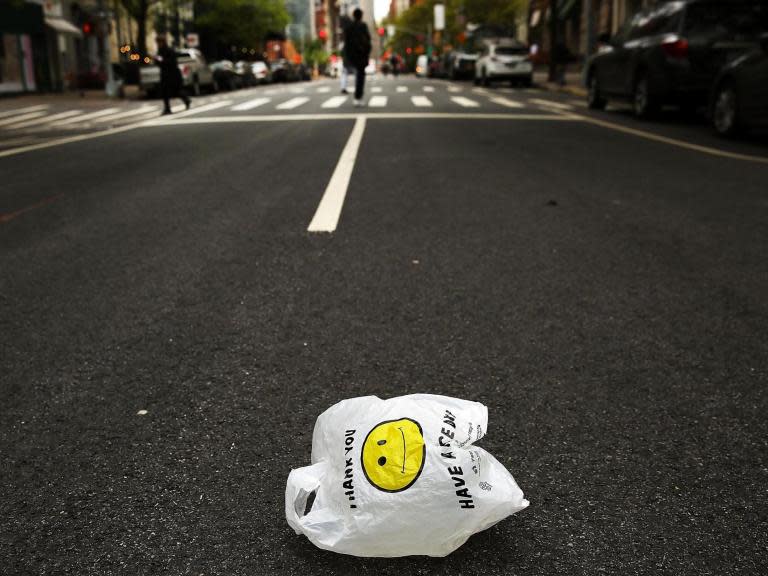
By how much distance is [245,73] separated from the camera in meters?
34.9

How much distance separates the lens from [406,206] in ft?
18.5

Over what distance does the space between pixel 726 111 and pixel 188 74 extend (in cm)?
1865

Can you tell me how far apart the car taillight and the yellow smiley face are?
11335mm

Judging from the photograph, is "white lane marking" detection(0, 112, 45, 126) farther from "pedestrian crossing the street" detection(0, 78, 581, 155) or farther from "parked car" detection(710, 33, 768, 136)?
"parked car" detection(710, 33, 768, 136)

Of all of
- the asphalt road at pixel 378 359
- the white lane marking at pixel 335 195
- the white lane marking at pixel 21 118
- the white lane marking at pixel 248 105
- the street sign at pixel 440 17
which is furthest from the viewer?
the street sign at pixel 440 17

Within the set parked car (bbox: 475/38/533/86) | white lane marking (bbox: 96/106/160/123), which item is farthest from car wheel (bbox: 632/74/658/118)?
parked car (bbox: 475/38/533/86)

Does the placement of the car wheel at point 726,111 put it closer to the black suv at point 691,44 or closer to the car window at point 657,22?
the black suv at point 691,44

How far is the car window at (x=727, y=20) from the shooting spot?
1145 cm

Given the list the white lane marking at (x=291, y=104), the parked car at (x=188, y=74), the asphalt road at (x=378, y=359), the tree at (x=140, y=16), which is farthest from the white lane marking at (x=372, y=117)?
the tree at (x=140, y=16)

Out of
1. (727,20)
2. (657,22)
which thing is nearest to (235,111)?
(657,22)

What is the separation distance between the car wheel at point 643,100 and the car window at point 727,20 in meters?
1.10

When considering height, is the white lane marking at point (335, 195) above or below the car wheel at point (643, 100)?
below

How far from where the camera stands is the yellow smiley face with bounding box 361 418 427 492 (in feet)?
5.15

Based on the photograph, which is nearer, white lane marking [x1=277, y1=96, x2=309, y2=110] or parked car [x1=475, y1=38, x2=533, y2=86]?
white lane marking [x1=277, y1=96, x2=309, y2=110]
